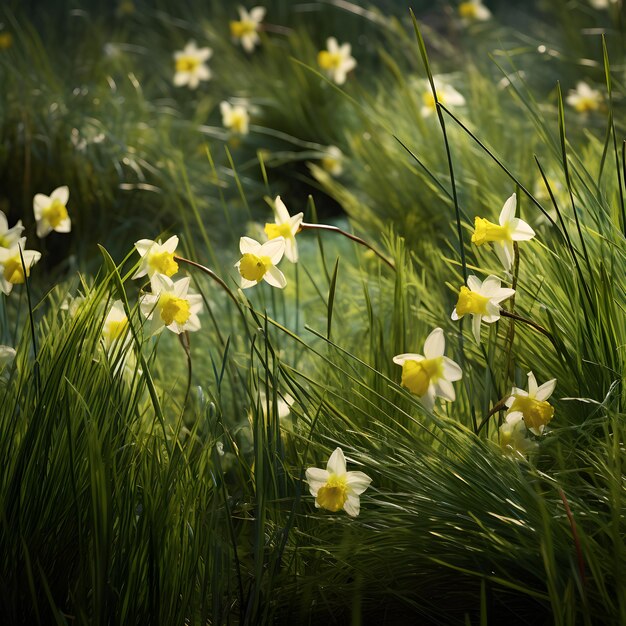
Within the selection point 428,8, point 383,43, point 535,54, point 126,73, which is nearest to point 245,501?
point 126,73

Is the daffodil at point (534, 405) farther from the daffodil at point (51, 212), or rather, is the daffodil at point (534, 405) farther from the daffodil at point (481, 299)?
the daffodil at point (51, 212)

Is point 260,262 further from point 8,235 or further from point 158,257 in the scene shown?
point 8,235

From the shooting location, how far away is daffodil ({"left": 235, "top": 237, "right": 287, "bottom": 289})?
3.52ft

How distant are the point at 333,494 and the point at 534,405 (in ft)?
0.81

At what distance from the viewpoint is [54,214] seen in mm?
1453

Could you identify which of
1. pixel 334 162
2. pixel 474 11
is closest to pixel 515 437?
Answer: pixel 334 162

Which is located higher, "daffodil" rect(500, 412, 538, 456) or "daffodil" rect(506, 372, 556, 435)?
"daffodil" rect(506, 372, 556, 435)

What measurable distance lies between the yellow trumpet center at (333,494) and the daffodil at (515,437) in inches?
7.8

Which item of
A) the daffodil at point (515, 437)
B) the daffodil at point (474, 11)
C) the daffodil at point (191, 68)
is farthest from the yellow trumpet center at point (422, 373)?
the daffodil at point (474, 11)

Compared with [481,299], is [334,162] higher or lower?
lower

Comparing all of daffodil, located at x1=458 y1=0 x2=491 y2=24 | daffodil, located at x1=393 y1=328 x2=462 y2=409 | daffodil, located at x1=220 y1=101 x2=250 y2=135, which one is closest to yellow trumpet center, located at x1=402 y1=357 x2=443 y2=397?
daffodil, located at x1=393 y1=328 x2=462 y2=409

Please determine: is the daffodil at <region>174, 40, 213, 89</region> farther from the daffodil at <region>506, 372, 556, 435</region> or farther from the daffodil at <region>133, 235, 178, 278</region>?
the daffodil at <region>506, 372, 556, 435</region>

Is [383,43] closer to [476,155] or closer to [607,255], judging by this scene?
[476,155]

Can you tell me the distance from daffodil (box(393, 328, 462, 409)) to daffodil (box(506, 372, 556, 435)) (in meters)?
0.07
